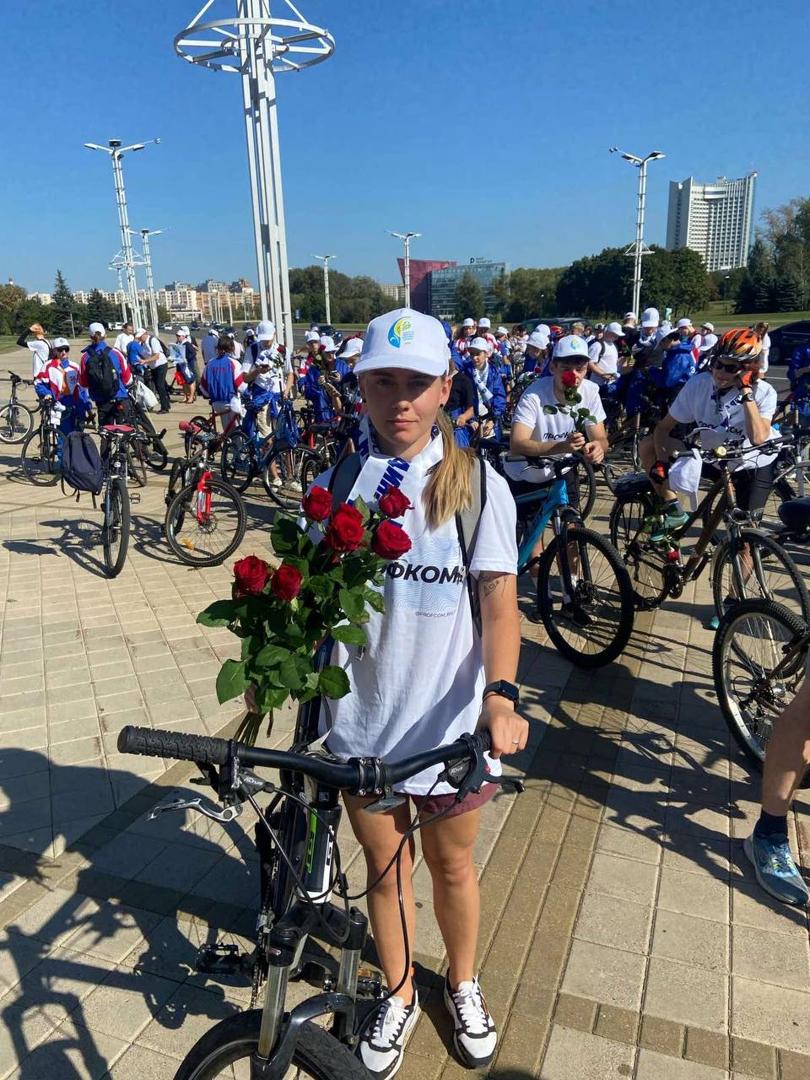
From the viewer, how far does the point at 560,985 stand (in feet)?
7.78

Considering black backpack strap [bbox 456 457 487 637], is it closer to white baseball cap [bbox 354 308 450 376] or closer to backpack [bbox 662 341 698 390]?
white baseball cap [bbox 354 308 450 376]

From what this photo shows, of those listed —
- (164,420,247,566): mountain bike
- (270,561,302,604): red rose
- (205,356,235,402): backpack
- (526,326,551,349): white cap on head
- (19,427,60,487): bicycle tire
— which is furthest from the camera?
(526,326,551,349): white cap on head

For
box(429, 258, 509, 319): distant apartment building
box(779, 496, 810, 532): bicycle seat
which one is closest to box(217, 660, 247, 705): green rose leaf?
box(779, 496, 810, 532): bicycle seat

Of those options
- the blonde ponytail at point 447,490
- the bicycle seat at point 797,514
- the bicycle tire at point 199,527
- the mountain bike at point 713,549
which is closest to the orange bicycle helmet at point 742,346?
the mountain bike at point 713,549

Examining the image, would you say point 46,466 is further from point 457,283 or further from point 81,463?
point 457,283

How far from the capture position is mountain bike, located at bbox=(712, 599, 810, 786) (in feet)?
10.5

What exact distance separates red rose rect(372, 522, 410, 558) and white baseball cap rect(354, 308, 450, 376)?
45 centimetres

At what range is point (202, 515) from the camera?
686 centimetres

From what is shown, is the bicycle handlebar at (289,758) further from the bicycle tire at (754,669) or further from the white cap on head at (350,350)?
the white cap on head at (350,350)

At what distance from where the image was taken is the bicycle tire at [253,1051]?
1407 mm

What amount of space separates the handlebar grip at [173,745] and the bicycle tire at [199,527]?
561 cm

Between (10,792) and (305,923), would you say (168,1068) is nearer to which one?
(305,923)

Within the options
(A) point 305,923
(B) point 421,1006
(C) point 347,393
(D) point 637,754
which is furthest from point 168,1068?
(C) point 347,393

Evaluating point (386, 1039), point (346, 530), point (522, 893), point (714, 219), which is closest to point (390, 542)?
point (346, 530)
